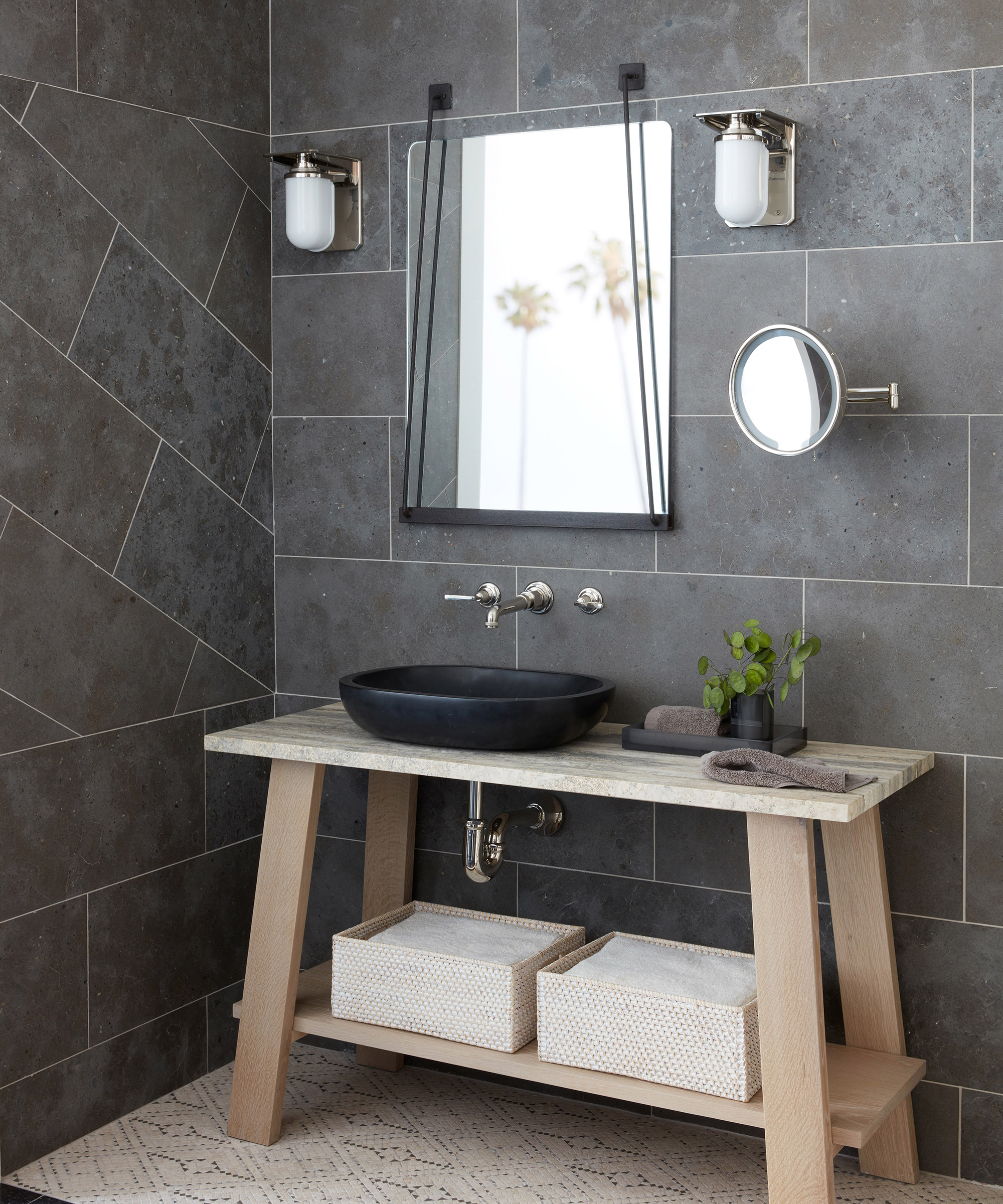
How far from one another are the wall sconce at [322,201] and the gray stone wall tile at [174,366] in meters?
0.28

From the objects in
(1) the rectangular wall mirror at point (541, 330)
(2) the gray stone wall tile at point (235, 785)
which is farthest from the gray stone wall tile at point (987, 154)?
(2) the gray stone wall tile at point (235, 785)

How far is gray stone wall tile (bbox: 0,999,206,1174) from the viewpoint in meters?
2.41

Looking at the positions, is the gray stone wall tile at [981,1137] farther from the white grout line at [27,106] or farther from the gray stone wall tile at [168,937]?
the white grout line at [27,106]

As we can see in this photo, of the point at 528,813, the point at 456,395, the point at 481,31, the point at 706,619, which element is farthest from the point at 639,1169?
the point at 481,31

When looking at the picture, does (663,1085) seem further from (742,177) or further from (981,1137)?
(742,177)

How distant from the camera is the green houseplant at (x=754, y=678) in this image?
7.47ft

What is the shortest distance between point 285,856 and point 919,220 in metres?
1.64

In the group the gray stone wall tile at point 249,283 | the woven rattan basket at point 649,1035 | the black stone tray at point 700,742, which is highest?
the gray stone wall tile at point 249,283

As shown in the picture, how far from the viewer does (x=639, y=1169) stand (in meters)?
2.43

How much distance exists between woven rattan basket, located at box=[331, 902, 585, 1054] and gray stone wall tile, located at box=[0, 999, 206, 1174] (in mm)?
484

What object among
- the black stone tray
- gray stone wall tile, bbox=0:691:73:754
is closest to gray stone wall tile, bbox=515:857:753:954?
the black stone tray

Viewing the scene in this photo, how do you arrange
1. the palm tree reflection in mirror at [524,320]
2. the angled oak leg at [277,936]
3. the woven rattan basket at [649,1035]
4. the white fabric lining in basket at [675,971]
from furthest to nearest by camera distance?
1. the palm tree reflection in mirror at [524,320]
2. the angled oak leg at [277,936]
3. the white fabric lining in basket at [675,971]
4. the woven rattan basket at [649,1035]

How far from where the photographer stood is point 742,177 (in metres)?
2.32

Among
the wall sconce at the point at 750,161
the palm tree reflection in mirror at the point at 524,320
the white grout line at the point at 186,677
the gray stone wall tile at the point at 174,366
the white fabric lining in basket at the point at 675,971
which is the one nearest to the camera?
the white fabric lining in basket at the point at 675,971
